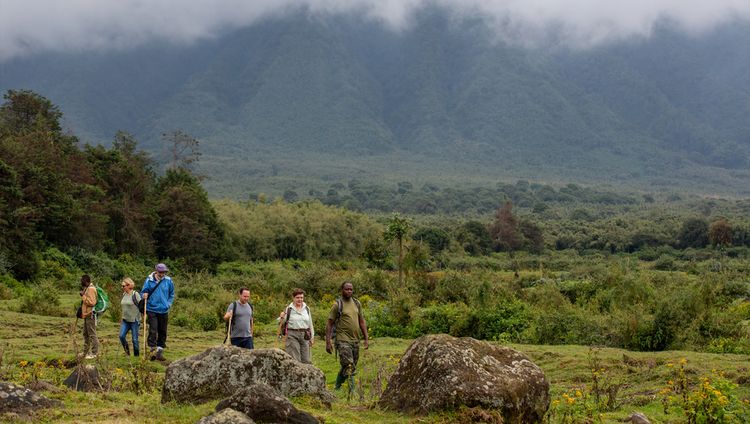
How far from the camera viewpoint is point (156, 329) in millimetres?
17469

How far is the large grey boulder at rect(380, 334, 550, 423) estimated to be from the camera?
404 inches

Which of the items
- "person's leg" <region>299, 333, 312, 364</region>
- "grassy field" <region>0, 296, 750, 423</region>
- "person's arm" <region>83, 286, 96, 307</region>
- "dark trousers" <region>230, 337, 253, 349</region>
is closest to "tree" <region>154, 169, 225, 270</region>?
"grassy field" <region>0, 296, 750, 423</region>

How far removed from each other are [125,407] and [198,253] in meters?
43.1

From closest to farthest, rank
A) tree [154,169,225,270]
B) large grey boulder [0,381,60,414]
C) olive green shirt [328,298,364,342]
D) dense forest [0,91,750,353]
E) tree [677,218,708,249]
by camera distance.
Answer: large grey boulder [0,381,60,414], olive green shirt [328,298,364,342], dense forest [0,91,750,353], tree [154,169,225,270], tree [677,218,708,249]

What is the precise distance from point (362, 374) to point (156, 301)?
469 centimetres

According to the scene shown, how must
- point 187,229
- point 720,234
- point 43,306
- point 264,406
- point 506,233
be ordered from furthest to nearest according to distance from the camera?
point 506,233
point 720,234
point 187,229
point 43,306
point 264,406

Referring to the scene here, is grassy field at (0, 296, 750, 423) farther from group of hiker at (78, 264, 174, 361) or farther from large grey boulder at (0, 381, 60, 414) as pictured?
group of hiker at (78, 264, 174, 361)

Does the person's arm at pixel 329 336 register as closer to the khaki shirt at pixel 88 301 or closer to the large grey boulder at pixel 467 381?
the large grey boulder at pixel 467 381

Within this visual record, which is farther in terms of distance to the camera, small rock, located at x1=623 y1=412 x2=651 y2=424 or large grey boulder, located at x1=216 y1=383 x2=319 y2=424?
small rock, located at x1=623 y1=412 x2=651 y2=424

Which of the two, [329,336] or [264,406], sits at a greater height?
[329,336]

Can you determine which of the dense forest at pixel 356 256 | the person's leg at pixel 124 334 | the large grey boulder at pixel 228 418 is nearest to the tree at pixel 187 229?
the dense forest at pixel 356 256

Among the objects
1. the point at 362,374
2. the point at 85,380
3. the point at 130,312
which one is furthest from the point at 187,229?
the point at 85,380

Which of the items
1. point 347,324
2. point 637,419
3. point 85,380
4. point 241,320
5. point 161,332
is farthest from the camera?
point 161,332

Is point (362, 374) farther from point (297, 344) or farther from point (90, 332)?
point (90, 332)
